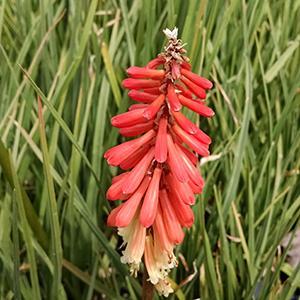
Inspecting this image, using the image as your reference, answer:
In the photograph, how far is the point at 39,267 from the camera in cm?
209

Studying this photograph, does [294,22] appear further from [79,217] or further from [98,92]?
[79,217]

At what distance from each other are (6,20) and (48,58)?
10.5 inches

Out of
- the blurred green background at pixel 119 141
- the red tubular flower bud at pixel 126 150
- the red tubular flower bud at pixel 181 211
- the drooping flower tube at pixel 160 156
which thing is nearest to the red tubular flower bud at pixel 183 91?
the drooping flower tube at pixel 160 156

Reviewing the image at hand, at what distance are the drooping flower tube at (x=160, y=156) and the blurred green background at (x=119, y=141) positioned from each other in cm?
32

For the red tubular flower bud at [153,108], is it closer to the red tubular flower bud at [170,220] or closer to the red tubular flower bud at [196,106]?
the red tubular flower bud at [196,106]

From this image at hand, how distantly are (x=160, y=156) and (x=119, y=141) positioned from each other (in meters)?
1.00

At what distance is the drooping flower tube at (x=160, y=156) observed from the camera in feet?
4.62

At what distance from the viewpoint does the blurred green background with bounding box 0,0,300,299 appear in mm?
1943

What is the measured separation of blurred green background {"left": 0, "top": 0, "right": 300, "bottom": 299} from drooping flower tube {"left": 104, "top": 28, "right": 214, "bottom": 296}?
0.32 meters

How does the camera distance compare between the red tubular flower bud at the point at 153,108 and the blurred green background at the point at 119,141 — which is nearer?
the red tubular flower bud at the point at 153,108

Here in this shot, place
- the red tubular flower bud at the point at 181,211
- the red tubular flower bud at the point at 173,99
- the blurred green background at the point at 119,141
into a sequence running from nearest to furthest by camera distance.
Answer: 1. the red tubular flower bud at the point at 173,99
2. the red tubular flower bud at the point at 181,211
3. the blurred green background at the point at 119,141

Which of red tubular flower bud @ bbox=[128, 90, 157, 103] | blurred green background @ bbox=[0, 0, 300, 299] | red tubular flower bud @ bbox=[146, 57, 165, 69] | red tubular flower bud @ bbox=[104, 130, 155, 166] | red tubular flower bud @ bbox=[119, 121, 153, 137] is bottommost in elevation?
blurred green background @ bbox=[0, 0, 300, 299]

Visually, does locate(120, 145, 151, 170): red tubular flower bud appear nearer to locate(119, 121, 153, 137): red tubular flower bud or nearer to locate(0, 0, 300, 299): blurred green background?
locate(119, 121, 153, 137): red tubular flower bud

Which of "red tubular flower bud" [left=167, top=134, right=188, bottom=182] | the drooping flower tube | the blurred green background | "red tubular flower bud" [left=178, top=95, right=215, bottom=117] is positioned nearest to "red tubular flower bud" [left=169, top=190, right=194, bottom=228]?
the drooping flower tube
